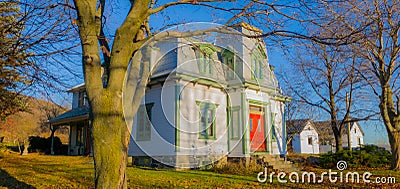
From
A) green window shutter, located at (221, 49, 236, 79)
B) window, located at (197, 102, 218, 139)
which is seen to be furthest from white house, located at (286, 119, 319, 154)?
window, located at (197, 102, 218, 139)

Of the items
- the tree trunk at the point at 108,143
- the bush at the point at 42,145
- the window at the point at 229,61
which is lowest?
the bush at the point at 42,145

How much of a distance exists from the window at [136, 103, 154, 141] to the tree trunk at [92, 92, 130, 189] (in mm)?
10982

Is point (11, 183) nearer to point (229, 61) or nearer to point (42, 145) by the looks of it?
point (229, 61)

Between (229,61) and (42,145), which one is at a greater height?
(229,61)

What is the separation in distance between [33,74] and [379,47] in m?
13.6

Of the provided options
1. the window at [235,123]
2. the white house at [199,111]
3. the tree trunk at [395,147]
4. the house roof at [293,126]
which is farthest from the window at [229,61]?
the house roof at [293,126]

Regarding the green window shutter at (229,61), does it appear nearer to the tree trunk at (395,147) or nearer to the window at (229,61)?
the window at (229,61)

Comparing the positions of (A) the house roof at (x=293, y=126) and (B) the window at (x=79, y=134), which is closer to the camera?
(B) the window at (x=79, y=134)

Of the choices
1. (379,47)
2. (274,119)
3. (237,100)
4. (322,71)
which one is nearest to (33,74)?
(237,100)

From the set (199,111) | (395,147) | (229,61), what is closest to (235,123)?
(199,111)

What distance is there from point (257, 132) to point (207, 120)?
355 cm

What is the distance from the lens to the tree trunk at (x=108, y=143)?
4.28 m

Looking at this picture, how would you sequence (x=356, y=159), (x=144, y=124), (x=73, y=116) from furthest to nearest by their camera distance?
1. (x=73, y=116)
2. (x=356, y=159)
3. (x=144, y=124)

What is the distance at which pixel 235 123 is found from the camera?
1573cm
